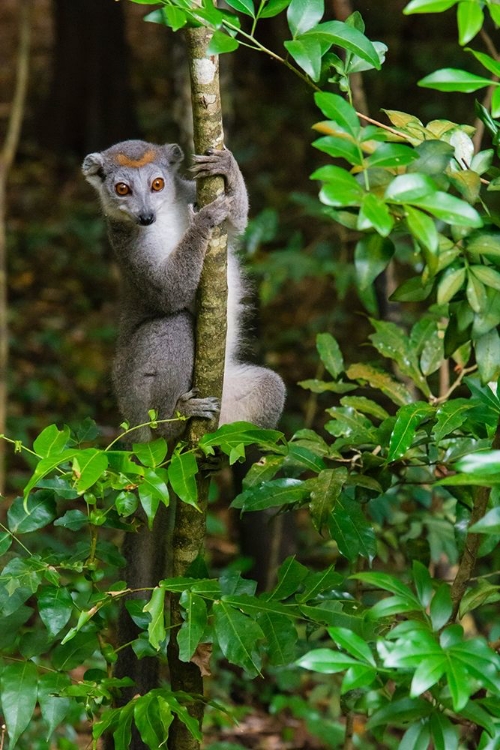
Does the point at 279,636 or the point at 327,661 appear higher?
the point at 327,661

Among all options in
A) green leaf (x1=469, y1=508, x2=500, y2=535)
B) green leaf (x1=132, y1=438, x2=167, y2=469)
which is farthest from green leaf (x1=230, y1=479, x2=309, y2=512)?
green leaf (x1=469, y1=508, x2=500, y2=535)

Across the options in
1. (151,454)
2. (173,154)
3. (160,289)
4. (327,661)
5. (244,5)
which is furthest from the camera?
(173,154)

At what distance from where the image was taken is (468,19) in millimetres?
1997

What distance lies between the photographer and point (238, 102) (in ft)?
48.5

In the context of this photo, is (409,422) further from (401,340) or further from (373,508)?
(373,508)

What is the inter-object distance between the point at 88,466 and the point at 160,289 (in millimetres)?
1971

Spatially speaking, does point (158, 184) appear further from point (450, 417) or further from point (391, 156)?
point (391, 156)

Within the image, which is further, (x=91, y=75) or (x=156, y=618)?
(x=91, y=75)

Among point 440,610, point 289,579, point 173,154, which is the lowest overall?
point 289,579

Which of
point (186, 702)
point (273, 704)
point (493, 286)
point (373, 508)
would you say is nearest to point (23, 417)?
point (273, 704)

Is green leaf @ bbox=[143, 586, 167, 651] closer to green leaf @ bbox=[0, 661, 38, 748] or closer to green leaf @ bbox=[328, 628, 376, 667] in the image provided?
green leaf @ bbox=[0, 661, 38, 748]

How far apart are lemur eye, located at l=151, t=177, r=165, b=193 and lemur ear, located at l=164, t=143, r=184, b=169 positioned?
0.31 m

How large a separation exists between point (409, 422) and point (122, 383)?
2.34 metres

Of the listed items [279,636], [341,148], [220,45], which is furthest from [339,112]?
[279,636]
